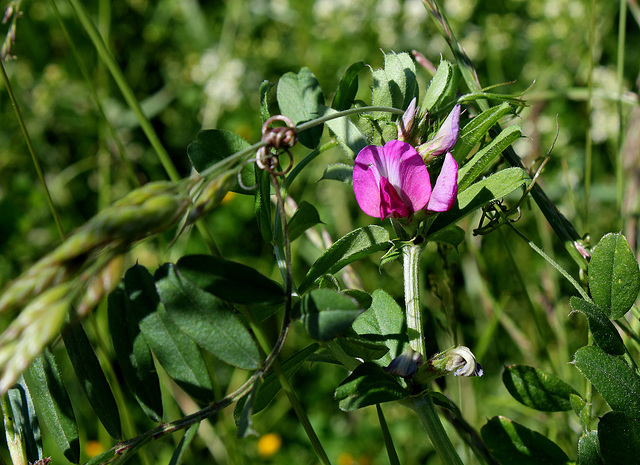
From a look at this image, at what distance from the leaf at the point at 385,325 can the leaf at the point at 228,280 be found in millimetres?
134

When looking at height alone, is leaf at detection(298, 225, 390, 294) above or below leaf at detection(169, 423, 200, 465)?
above

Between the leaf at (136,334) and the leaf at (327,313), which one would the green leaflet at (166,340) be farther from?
the leaf at (327,313)

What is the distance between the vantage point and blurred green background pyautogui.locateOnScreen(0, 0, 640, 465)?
1564 mm

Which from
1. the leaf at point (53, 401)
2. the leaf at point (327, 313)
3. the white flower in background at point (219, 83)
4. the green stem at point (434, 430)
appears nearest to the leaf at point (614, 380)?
the green stem at point (434, 430)

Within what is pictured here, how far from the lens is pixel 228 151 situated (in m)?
0.65

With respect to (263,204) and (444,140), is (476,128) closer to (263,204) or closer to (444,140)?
(444,140)

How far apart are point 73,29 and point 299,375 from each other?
1656 millimetres

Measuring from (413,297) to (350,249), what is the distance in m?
0.08

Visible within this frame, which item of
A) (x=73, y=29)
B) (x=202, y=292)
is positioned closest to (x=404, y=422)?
(x=202, y=292)

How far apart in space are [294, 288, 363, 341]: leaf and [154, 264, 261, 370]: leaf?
0.06 m

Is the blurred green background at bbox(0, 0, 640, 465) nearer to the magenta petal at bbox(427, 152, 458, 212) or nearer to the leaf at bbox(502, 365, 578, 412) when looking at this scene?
the leaf at bbox(502, 365, 578, 412)

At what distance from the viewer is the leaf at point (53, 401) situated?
1.96 ft

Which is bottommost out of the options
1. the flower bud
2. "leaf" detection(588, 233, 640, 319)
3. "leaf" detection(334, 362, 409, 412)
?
"leaf" detection(588, 233, 640, 319)

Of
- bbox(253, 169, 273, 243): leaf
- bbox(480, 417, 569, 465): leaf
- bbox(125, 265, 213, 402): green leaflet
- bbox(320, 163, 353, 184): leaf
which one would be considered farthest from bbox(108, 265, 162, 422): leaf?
bbox(480, 417, 569, 465): leaf
